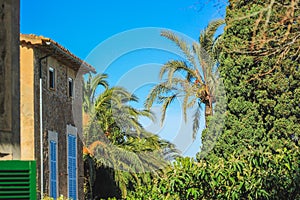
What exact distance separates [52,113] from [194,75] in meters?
5.38

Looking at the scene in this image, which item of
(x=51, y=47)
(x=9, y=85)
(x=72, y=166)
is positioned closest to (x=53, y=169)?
(x=72, y=166)

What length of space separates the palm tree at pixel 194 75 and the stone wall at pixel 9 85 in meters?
A: 14.8

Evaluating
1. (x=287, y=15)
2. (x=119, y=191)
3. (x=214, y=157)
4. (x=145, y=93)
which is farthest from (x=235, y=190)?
(x=119, y=191)

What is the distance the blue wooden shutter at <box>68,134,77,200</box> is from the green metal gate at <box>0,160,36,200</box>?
16.0m

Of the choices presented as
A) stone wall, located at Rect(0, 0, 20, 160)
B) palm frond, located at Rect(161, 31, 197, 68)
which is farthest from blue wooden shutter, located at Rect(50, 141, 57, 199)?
stone wall, located at Rect(0, 0, 20, 160)

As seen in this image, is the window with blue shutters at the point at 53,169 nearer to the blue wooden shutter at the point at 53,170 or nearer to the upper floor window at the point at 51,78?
the blue wooden shutter at the point at 53,170

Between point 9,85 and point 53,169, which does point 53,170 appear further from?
point 9,85

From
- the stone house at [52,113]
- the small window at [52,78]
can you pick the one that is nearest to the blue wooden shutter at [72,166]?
the stone house at [52,113]

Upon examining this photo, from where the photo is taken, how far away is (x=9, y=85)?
9.27m

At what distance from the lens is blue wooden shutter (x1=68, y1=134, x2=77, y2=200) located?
77.8 feet

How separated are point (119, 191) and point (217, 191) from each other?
57.2 feet

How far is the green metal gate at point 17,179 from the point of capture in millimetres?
7554

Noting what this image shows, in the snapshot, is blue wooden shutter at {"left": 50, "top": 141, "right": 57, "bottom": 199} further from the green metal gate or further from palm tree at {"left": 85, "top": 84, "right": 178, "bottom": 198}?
the green metal gate

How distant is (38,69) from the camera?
66.9ft
